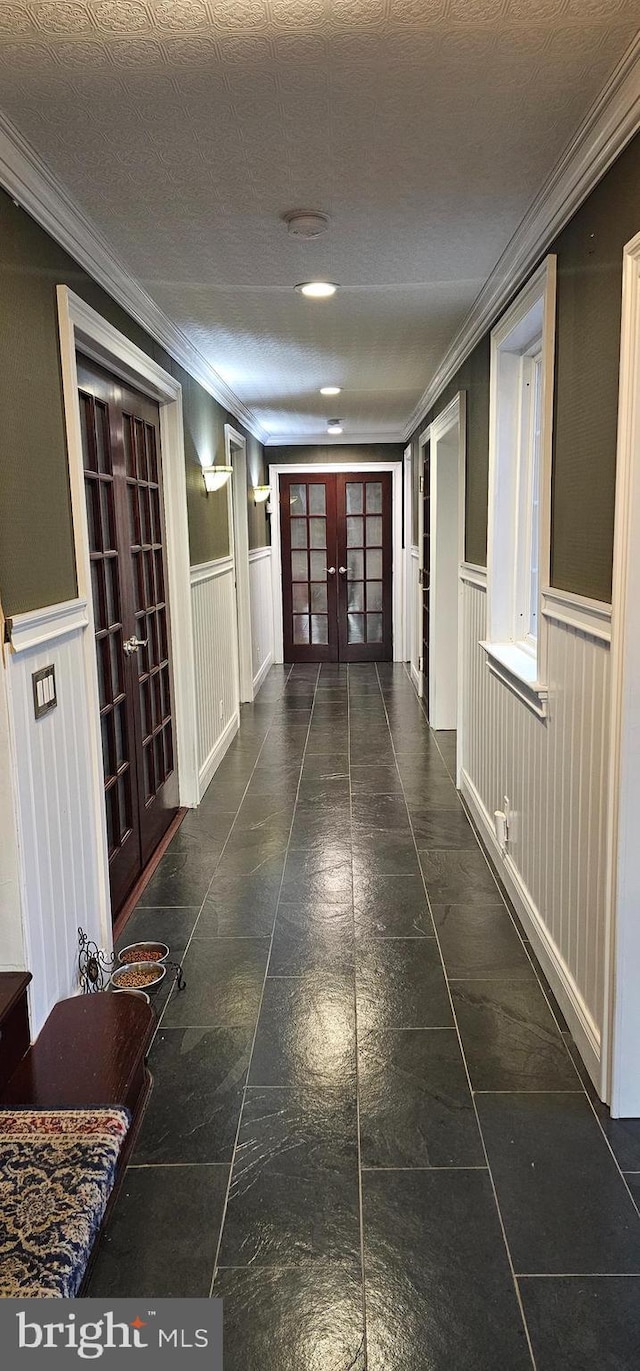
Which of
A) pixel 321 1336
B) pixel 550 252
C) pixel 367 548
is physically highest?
pixel 550 252

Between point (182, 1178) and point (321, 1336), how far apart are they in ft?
1.62

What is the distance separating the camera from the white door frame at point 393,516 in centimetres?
891

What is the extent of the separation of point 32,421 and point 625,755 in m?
1.65

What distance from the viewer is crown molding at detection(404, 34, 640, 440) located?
1.77 metres

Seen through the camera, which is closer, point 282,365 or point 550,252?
point 550,252

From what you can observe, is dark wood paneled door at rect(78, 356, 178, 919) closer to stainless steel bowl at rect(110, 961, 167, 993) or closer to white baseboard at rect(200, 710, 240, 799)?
stainless steel bowl at rect(110, 961, 167, 993)

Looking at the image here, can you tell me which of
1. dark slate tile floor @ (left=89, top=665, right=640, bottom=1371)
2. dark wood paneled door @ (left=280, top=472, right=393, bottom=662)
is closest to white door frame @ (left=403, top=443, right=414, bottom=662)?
dark wood paneled door @ (left=280, top=472, right=393, bottom=662)

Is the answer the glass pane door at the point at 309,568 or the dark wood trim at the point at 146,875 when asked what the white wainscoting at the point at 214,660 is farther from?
the glass pane door at the point at 309,568

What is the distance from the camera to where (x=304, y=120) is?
193cm

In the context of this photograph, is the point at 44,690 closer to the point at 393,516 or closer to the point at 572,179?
the point at 572,179

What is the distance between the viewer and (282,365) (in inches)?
193

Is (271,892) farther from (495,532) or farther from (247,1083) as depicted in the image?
(495,532)

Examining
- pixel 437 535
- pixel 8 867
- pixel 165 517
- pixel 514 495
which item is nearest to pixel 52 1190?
pixel 8 867

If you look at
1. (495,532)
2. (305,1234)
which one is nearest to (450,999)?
(305,1234)
